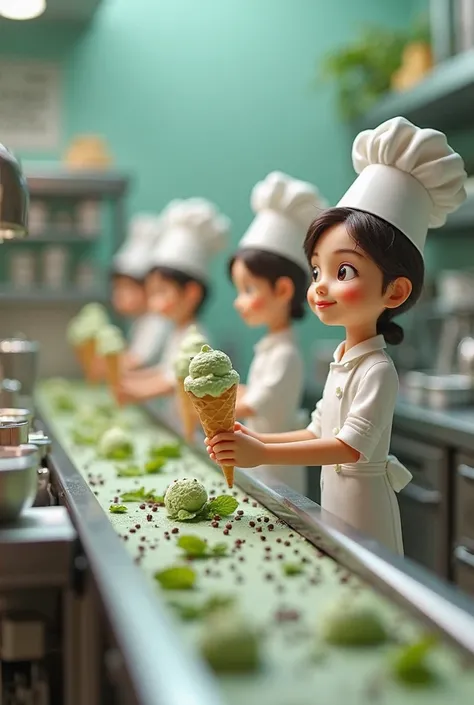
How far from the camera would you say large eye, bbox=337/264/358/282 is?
6.05 ft

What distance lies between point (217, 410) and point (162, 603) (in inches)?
21.3

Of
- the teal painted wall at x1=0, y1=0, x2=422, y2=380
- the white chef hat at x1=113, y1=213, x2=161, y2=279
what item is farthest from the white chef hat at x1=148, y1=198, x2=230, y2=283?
the teal painted wall at x1=0, y1=0, x2=422, y2=380

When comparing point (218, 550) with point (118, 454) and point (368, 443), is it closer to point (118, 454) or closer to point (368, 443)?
point (368, 443)

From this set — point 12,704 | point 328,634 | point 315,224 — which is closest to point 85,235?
point 315,224

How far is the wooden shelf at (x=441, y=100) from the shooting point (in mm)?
3701

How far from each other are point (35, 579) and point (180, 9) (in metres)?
4.09

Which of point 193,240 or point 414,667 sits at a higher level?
point 193,240

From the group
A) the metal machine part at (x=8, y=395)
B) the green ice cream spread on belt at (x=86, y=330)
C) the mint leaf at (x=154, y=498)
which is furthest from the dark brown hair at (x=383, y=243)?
the green ice cream spread on belt at (x=86, y=330)

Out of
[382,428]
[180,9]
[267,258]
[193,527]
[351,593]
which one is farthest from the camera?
[180,9]

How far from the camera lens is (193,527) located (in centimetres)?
168

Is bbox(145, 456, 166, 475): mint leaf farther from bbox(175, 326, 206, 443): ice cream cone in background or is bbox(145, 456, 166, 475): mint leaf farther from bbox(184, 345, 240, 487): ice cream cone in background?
bbox(184, 345, 240, 487): ice cream cone in background

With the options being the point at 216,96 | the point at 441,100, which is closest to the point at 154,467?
the point at 441,100

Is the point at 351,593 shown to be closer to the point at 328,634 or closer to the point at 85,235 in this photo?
the point at 328,634

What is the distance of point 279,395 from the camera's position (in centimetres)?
245
